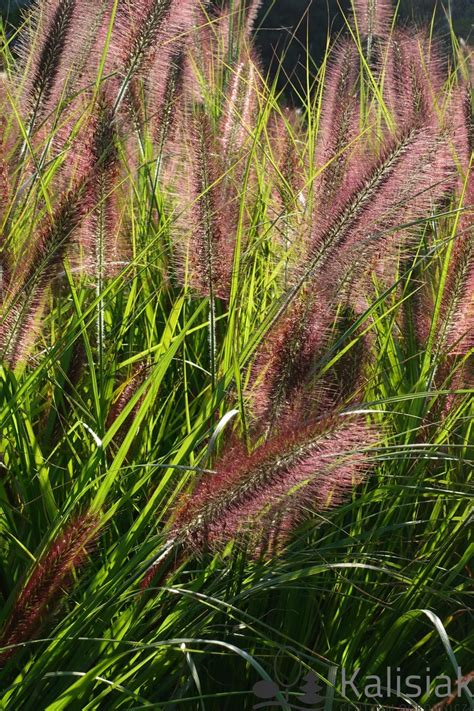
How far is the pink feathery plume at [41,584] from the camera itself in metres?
1.18

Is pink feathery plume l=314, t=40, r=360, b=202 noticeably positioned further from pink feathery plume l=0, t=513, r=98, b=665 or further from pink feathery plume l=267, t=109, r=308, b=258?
pink feathery plume l=0, t=513, r=98, b=665

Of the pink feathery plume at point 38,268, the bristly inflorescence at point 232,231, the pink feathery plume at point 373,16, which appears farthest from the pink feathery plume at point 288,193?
the pink feathery plume at point 373,16

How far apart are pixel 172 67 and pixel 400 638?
1205 millimetres

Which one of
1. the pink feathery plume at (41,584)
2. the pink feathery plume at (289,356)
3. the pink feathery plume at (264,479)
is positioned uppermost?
the pink feathery plume at (289,356)

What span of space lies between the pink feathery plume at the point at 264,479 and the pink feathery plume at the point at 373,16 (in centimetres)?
167

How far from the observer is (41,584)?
1191 millimetres

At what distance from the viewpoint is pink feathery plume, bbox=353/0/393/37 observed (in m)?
2.55

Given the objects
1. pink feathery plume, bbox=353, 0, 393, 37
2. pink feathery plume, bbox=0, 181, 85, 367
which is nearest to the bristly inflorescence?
pink feathery plume, bbox=0, 181, 85, 367

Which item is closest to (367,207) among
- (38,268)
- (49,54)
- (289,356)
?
(289,356)

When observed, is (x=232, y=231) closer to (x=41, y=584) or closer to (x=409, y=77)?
(x=409, y=77)

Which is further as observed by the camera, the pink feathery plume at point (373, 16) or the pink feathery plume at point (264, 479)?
the pink feathery plume at point (373, 16)

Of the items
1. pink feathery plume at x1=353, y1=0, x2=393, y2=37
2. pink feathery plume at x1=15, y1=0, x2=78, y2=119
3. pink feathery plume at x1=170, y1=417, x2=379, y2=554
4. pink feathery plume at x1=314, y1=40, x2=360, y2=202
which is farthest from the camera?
pink feathery plume at x1=353, y1=0, x2=393, y2=37

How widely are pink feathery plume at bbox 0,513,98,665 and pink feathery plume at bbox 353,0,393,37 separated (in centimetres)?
184

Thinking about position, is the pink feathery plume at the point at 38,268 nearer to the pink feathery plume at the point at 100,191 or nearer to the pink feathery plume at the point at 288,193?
the pink feathery plume at the point at 100,191
